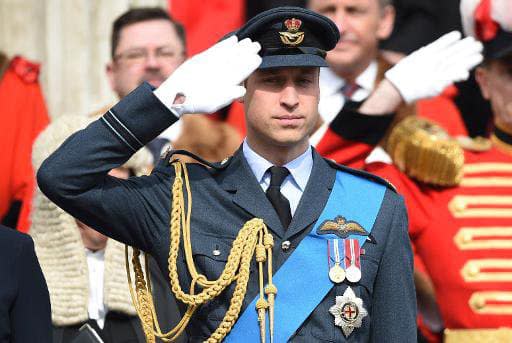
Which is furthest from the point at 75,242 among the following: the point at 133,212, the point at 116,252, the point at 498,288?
the point at 498,288

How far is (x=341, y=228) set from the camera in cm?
450

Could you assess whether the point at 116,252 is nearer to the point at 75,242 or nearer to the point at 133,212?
the point at 75,242

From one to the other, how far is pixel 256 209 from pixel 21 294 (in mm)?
724

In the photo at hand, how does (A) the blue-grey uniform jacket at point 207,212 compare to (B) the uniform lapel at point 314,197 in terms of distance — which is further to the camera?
(B) the uniform lapel at point 314,197

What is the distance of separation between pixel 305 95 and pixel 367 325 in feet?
2.27

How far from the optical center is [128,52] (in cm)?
667

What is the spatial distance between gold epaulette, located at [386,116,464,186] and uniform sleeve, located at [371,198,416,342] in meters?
1.39

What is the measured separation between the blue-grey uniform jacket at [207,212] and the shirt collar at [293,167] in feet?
0.08

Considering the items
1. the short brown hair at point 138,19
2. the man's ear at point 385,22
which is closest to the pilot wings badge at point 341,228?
the man's ear at point 385,22

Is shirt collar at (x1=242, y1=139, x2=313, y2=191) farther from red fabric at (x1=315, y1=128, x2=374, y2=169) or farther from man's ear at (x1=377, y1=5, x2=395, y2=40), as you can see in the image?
man's ear at (x1=377, y1=5, x2=395, y2=40)

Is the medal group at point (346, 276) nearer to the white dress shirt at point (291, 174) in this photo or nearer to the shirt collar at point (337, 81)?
the white dress shirt at point (291, 174)

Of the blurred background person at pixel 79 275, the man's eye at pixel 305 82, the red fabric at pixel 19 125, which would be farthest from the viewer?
the red fabric at pixel 19 125

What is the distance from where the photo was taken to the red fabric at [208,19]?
7875 millimetres

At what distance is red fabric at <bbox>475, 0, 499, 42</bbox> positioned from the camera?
6.02 m
